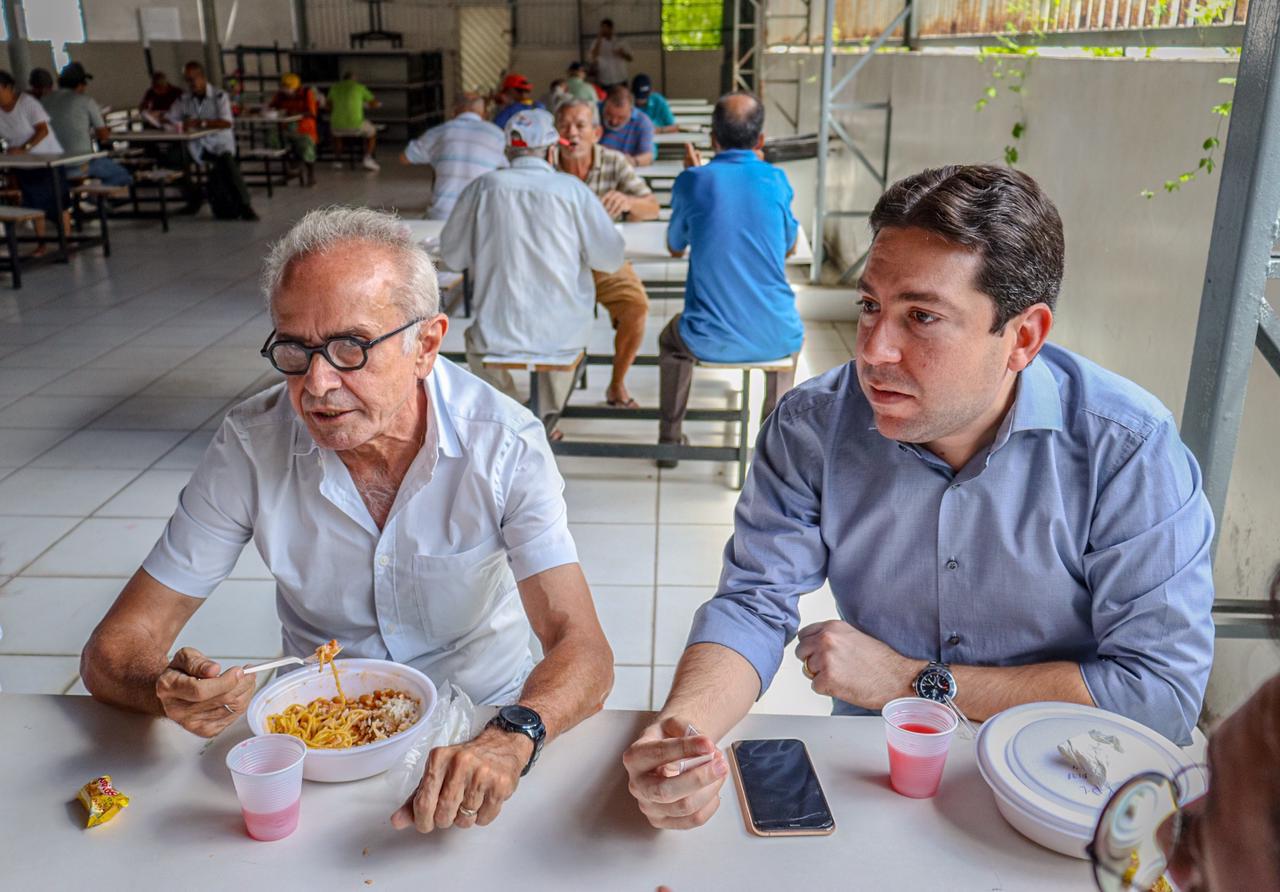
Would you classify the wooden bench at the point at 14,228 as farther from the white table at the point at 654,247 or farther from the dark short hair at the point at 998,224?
the dark short hair at the point at 998,224

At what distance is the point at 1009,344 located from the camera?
1.32 m

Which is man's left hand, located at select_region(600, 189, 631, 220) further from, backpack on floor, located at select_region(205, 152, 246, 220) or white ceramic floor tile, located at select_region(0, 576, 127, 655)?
backpack on floor, located at select_region(205, 152, 246, 220)

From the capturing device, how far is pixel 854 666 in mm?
1335

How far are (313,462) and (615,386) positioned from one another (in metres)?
3.09

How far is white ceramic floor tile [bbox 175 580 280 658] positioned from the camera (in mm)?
2803

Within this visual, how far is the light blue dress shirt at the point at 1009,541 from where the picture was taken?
128 centimetres

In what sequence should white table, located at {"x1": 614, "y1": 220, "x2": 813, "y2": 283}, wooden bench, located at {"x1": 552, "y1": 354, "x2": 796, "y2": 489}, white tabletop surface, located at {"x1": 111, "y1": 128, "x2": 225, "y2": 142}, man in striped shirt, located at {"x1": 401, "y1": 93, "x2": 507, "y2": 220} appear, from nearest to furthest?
wooden bench, located at {"x1": 552, "y1": 354, "x2": 796, "y2": 489}
white table, located at {"x1": 614, "y1": 220, "x2": 813, "y2": 283}
man in striped shirt, located at {"x1": 401, "y1": 93, "x2": 507, "y2": 220}
white tabletop surface, located at {"x1": 111, "y1": 128, "x2": 225, "y2": 142}

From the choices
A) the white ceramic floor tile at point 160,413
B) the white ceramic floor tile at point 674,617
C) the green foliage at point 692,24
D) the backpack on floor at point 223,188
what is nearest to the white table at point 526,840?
the white ceramic floor tile at point 674,617

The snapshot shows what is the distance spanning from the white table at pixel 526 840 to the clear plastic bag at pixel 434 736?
16 mm

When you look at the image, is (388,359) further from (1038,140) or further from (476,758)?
(1038,140)

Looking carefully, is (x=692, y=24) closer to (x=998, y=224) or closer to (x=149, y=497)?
(x=149, y=497)

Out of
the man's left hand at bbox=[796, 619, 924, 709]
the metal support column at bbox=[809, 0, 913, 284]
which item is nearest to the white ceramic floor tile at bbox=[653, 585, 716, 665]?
the man's left hand at bbox=[796, 619, 924, 709]

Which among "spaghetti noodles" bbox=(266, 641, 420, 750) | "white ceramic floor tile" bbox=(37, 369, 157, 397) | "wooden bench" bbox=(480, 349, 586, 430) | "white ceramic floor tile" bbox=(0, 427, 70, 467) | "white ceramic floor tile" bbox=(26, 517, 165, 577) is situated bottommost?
"white ceramic floor tile" bbox=(26, 517, 165, 577)

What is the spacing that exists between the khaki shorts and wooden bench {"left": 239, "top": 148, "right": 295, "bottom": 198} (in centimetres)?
746
